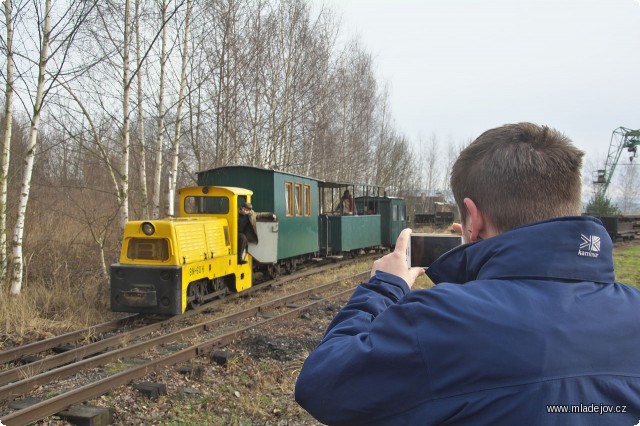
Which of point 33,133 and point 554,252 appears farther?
point 33,133

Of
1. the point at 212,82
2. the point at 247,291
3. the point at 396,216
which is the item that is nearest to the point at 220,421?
the point at 247,291

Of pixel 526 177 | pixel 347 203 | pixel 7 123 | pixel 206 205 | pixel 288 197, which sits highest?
pixel 7 123

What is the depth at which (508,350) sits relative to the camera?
105 cm

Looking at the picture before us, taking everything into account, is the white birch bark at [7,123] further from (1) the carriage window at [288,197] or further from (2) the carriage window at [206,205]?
(1) the carriage window at [288,197]

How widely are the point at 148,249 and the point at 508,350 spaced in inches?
311

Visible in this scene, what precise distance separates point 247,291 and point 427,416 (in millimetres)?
9961

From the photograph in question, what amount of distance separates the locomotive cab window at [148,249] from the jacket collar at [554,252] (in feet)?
24.6

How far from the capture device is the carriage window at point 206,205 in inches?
400

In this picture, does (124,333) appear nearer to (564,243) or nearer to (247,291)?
(247,291)

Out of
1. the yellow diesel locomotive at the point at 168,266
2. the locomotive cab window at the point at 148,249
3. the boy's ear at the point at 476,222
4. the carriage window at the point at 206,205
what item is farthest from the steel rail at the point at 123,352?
the boy's ear at the point at 476,222

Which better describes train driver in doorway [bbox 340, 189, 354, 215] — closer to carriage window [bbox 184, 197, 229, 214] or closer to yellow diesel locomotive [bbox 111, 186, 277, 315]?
carriage window [bbox 184, 197, 229, 214]

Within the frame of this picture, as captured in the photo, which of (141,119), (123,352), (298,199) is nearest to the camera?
(123,352)

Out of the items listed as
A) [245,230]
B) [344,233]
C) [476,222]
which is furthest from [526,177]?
[344,233]

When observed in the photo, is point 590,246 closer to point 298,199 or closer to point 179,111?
point 179,111
